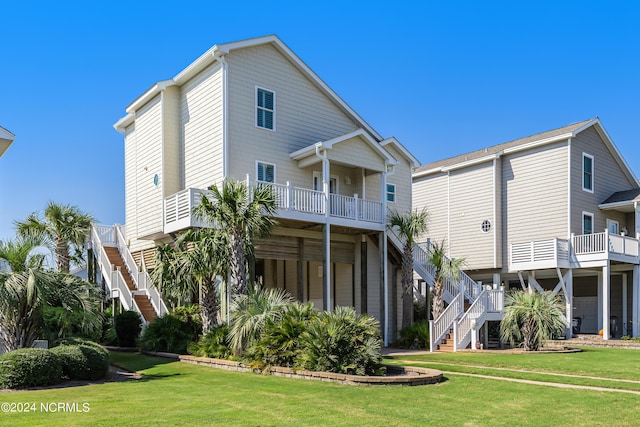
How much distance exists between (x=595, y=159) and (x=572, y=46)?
955 centimetres

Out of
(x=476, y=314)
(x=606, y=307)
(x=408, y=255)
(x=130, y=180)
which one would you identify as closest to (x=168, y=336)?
(x=408, y=255)

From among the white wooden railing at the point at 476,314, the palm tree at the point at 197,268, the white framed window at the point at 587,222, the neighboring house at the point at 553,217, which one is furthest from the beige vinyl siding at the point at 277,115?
the white framed window at the point at 587,222

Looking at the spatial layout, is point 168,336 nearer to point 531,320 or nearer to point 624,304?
point 531,320

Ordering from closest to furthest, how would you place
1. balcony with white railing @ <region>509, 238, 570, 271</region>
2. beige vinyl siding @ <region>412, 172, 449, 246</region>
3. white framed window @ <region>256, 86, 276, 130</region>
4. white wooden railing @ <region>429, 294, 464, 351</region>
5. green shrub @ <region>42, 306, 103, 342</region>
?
green shrub @ <region>42, 306, 103, 342</region>, white wooden railing @ <region>429, 294, 464, 351</region>, white framed window @ <region>256, 86, 276, 130</region>, balcony with white railing @ <region>509, 238, 570, 271</region>, beige vinyl siding @ <region>412, 172, 449, 246</region>

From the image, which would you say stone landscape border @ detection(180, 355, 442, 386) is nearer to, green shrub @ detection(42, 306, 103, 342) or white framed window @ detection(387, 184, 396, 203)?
green shrub @ detection(42, 306, 103, 342)

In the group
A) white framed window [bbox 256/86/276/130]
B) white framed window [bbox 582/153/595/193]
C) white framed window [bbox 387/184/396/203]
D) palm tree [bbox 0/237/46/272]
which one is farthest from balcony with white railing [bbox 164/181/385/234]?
white framed window [bbox 582/153/595/193]

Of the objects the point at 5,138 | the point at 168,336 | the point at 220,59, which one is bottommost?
the point at 168,336

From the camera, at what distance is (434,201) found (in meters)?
32.0

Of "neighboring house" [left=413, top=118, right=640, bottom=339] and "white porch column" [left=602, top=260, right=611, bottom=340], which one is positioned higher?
"neighboring house" [left=413, top=118, right=640, bottom=339]

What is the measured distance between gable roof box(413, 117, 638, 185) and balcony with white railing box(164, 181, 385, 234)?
8.81 meters

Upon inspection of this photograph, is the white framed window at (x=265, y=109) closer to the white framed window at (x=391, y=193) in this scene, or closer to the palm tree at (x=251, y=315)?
the white framed window at (x=391, y=193)

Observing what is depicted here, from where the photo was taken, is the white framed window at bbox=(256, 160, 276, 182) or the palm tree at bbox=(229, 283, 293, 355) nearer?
the palm tree at bbox=(229, 283, 293, 355)

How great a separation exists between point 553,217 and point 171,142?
17315 millimetres

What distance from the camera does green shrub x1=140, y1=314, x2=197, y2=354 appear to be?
690 inches
